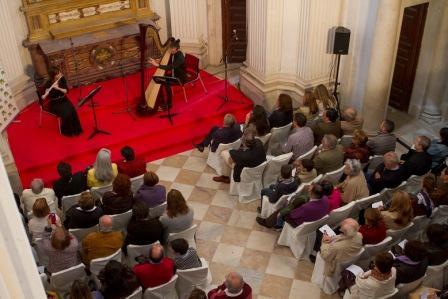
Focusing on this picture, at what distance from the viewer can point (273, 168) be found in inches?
302

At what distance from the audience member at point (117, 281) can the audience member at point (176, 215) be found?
40.9 inches

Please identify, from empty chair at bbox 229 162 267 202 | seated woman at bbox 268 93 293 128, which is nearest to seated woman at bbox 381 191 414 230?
empty chair at bbox 229 162 267 202

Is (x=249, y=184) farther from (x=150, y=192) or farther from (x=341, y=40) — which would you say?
(x=341, y=40)

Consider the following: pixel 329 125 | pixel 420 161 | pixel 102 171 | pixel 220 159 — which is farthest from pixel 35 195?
pixel 420 161

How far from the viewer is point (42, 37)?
979cm

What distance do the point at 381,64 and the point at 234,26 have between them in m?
3.54

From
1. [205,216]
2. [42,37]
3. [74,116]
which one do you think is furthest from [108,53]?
[205,216]

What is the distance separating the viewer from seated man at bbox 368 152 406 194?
6.77m

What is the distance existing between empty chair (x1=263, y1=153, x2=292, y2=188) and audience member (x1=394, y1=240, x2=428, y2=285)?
2.45 meters

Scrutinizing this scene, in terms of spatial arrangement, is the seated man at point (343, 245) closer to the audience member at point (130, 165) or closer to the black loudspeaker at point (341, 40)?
the audience member at point (130, 165)

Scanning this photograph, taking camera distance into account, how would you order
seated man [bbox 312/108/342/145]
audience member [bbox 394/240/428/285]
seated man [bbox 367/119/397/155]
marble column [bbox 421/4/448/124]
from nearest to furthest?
audience member [bbox 394/240/428/285] < seated man [bbox 367/119/397/155] < seated man [bbox 312/108/342/145] < marble column [bbox 421/4/448/124]

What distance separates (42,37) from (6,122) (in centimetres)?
202

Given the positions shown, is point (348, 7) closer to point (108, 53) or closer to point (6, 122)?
point (108, 53)

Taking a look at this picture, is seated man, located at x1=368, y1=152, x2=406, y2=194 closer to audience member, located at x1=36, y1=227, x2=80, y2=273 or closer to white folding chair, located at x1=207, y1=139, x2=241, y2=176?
white folding chair, located at x1=207, y1=139, x2=241, y2=176
